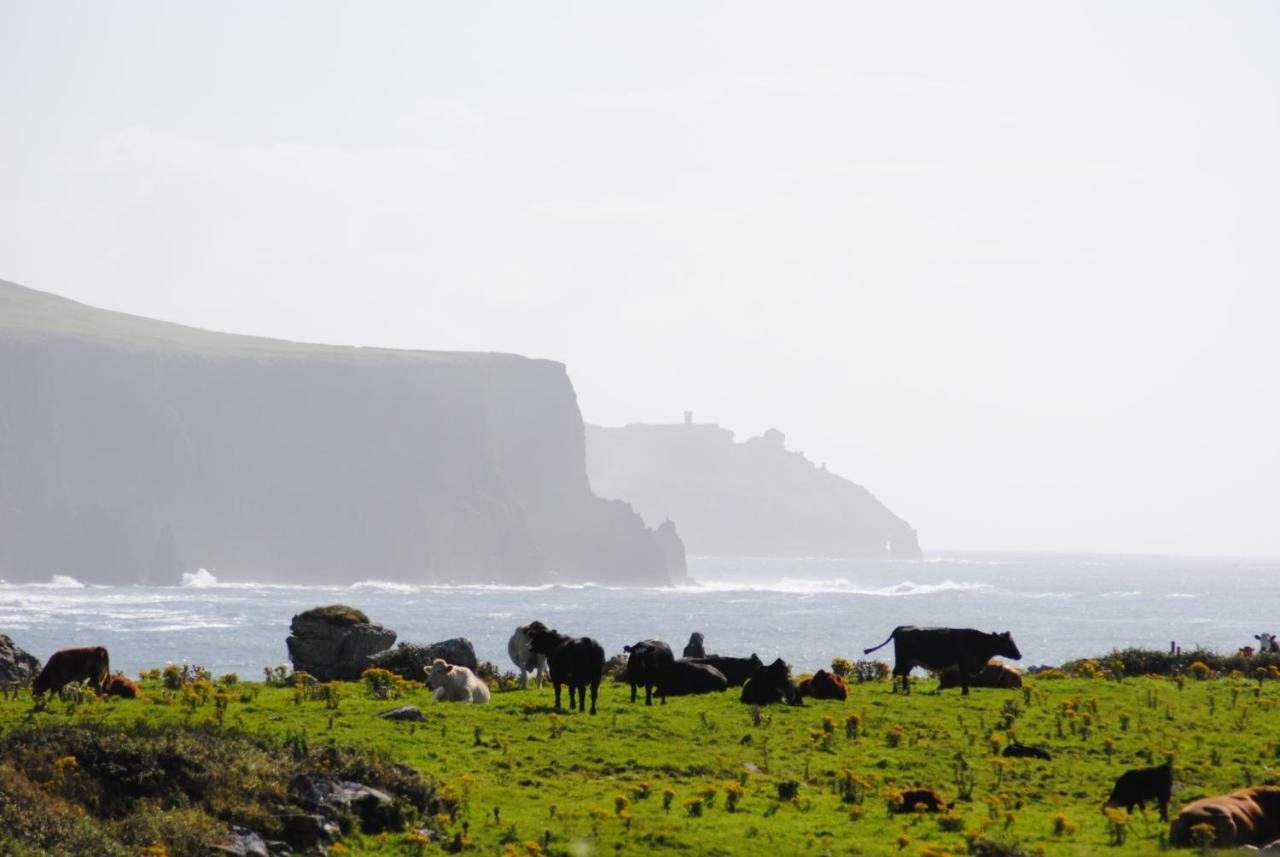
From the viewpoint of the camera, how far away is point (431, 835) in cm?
2012

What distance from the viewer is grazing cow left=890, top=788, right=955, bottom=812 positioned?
21906 mm

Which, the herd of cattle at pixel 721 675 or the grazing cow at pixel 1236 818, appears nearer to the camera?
the grazing cow at pixel 1236 818

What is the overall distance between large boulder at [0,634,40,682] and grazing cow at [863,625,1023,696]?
24.7 m

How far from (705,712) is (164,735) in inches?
489

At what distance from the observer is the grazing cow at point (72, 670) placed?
31469 mm

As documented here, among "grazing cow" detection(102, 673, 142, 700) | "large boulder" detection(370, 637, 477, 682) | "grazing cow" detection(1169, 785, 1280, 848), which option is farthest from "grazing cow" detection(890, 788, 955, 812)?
"grazing cow" detection(102, 673, 142, 700)

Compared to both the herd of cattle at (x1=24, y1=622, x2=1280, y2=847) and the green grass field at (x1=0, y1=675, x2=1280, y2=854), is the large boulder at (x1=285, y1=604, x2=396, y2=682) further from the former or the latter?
the green grass field at (x1=0, y1=675, x2=1280, y2=854)

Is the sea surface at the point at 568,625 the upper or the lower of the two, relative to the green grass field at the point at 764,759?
lower

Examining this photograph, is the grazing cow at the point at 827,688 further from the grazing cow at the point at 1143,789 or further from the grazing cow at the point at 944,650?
the grazing cow at the point at 1143,789

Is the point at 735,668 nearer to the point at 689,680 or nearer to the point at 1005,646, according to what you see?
the point at 689,680

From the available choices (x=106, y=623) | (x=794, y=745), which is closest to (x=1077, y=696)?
(x=794, y=745)

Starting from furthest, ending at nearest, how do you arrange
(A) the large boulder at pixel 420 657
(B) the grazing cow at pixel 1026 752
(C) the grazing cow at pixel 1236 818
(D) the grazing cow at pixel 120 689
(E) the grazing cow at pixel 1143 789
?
(A) the large boulder at pixel 420 657 < (D) the grazing cow at pixel 120 689 < (B) the grazing cow at pixel 1026 752 < (E) the grazing cow at pixel 1143 789 < (C) the grazing cow at pixel 1236 818

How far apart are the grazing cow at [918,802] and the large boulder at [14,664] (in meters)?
26.8

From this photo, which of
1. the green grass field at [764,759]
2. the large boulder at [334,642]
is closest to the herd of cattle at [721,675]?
the green grass field at [764,759]
